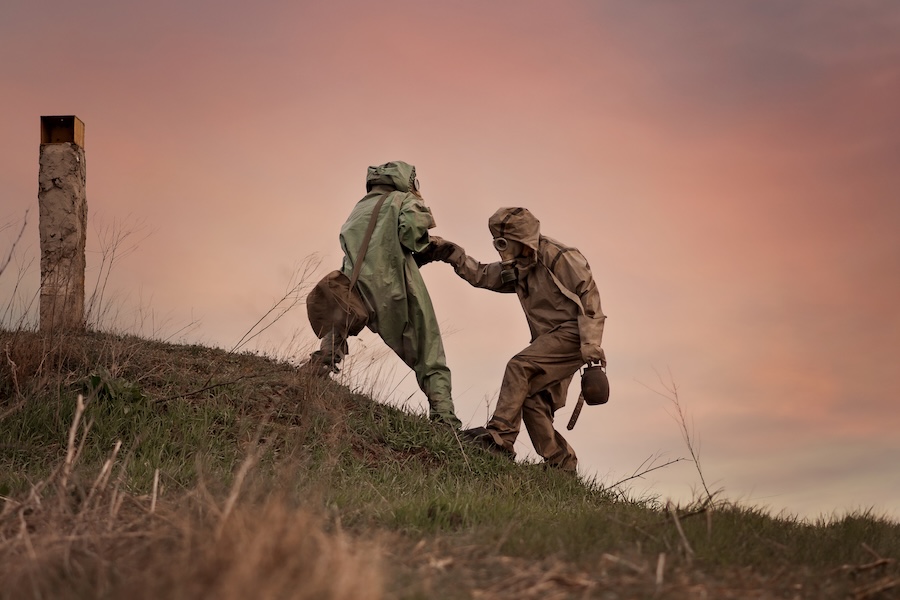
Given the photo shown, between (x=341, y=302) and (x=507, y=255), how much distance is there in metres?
1.54

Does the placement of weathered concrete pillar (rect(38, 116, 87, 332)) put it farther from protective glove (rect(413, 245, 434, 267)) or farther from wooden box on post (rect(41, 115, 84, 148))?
protective glove (rect(413, 245, 434, 267))

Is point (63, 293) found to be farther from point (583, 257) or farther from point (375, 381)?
point (583, 257)

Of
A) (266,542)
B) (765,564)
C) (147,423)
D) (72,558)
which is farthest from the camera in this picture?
(147,423)

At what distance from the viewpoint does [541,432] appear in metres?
8.41

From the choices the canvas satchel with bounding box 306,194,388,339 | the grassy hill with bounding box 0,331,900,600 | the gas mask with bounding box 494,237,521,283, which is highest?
the gas mask with bounding box 494,237,521,283

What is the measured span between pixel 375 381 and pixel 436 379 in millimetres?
708

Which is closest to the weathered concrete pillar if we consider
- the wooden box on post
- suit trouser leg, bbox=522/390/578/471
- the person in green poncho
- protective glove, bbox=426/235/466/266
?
the wooden box on post

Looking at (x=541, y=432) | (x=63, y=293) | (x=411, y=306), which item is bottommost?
(x=541, y=432)

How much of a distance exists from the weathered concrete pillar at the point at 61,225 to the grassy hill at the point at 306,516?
985 millimetres

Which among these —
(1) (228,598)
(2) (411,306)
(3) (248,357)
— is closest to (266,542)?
(1) (228,598)

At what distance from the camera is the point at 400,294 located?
321 inches

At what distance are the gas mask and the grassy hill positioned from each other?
5.07 feet

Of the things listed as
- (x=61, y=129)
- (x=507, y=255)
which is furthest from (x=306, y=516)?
(x=61, y=129)

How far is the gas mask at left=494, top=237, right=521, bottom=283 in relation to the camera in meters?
8.10
